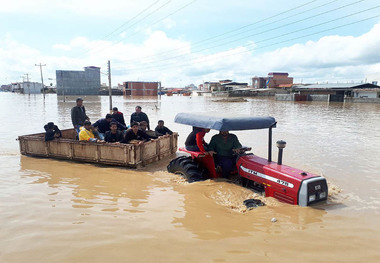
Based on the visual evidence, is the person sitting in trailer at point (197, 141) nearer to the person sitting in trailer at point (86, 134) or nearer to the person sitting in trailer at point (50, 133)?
the person sitting in trailer at point (86, 134)

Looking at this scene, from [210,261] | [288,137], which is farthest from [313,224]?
[288,137]

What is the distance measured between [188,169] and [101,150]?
298 centimetres

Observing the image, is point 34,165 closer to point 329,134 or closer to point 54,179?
point 54,179

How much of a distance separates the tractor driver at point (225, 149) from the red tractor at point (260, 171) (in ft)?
0.50

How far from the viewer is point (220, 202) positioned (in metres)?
5.30

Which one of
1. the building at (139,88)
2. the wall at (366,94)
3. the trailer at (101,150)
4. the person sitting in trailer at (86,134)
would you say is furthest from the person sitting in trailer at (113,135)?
the building at (139,88)

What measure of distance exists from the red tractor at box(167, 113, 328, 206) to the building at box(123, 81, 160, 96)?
9277 centimetres

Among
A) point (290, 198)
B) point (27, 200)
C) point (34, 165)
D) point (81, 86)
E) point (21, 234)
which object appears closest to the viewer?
point (21, 234)

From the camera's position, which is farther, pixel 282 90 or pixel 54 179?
pixel 282 90

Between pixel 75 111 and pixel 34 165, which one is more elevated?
pixel 75 111

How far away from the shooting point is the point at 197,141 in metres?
5.97

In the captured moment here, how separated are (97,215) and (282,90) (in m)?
70.3

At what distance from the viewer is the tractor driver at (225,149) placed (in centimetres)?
595

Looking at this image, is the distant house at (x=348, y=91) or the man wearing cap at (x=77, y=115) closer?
the man wearing cap at (x=77, y=115)
